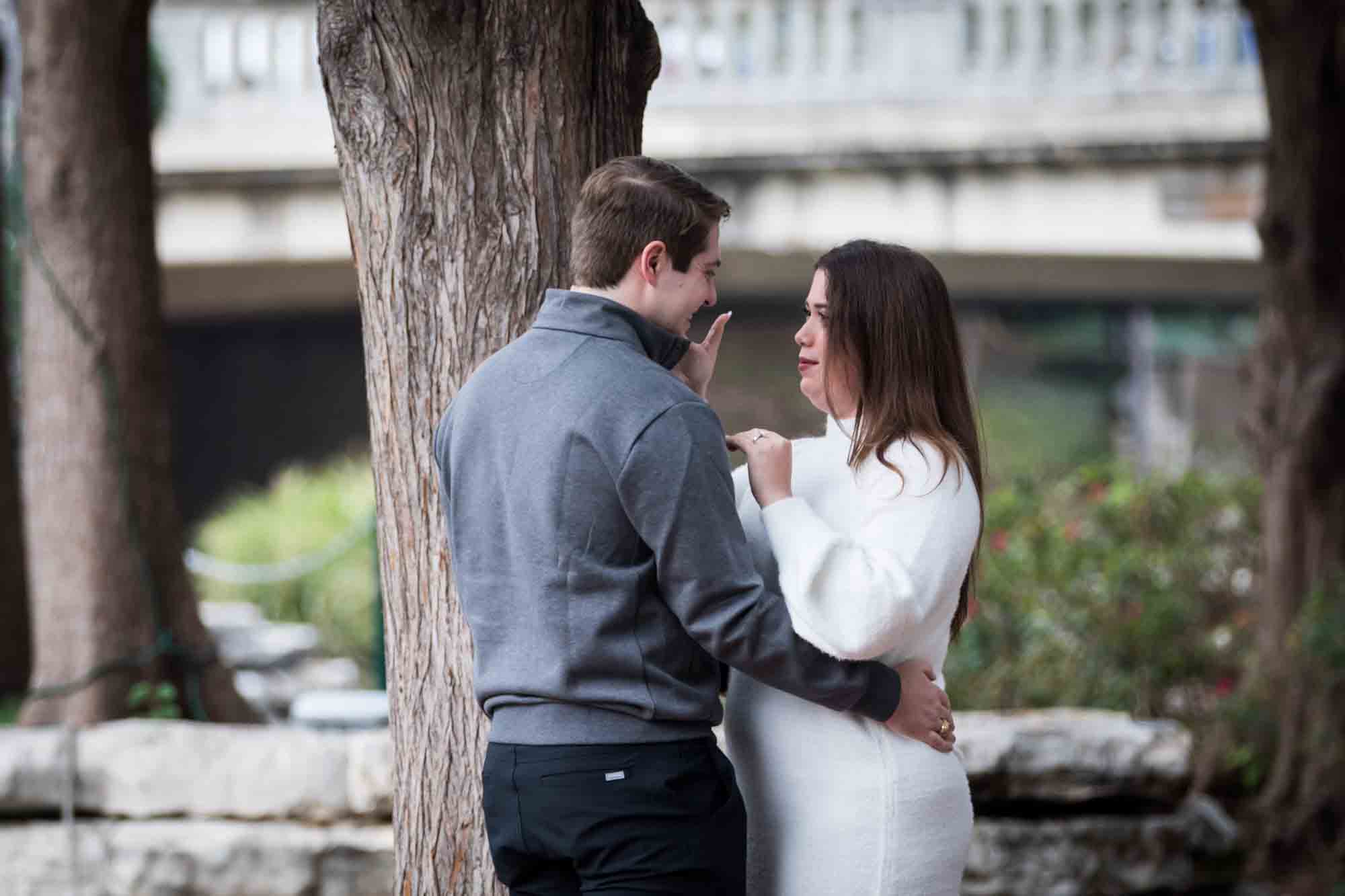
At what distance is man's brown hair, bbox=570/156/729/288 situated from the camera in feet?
7.86

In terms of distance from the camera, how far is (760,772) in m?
2.62

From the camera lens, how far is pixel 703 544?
2309 millimetres

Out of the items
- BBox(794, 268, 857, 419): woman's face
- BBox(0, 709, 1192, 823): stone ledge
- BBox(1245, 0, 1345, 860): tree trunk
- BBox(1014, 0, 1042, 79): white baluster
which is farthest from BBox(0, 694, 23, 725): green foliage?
BBox(1014, 0, 1042, 79): white baluster

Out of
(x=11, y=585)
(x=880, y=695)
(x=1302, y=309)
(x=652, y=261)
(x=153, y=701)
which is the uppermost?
(x=652, y=261)

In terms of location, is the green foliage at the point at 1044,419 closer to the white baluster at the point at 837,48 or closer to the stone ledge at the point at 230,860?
the white baluster at the point at 837,48

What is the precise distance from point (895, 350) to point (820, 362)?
0.13 metres

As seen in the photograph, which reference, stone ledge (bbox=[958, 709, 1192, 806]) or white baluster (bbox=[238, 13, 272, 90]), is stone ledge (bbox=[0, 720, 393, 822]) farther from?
white baluster (bbox=[238, 13, 272, 90])

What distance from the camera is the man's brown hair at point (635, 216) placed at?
2.40 meters

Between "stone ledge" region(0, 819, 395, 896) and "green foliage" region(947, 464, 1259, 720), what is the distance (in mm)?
2962

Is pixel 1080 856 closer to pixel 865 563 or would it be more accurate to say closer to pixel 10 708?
pixel 865 563

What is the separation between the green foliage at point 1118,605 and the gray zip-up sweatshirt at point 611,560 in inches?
167

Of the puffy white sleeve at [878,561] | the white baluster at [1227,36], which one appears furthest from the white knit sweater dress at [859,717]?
the white baluster at [1227,36]

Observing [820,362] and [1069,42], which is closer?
[820,362]

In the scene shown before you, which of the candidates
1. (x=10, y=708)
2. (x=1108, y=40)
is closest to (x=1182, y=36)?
(x=1108, y=40)
